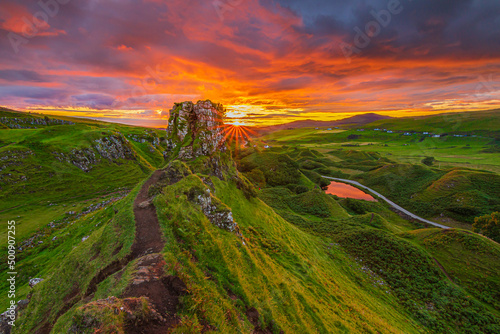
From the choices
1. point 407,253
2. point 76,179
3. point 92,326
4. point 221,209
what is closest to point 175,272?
point 92,326

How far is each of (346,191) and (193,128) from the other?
90.4 m

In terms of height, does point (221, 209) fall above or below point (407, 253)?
above

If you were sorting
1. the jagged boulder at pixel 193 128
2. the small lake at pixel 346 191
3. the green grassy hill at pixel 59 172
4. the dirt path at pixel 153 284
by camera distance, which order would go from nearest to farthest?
the dirt path at pixel 153 284 → the jagged boulder at pixel 193 128 → the green grassy hill at pixel 59 172 → the small lake at pixel 346 191

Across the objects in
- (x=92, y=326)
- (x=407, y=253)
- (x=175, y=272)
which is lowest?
(x=407, y=253)

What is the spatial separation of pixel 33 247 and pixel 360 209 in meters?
91.7

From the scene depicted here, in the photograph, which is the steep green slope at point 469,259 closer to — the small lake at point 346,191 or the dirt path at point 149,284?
the dirt path at point 149,284

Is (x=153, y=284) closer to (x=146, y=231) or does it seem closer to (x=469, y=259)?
(x=146, y=231)

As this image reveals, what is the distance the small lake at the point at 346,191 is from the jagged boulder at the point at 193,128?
8007 cm

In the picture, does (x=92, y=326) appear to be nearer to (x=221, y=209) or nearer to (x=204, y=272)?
(x=204, y=272)

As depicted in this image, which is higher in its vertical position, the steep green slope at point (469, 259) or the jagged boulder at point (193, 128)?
the jagged boulder at point (193, 128)

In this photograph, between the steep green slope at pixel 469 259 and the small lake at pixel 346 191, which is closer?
the steep green slope at pixel 469 259

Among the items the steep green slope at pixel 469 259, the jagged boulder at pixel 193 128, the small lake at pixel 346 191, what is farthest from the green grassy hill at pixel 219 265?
the small lake at pixel 346 191

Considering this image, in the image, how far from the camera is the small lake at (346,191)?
8994 centimetres

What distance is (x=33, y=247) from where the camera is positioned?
106 ft
